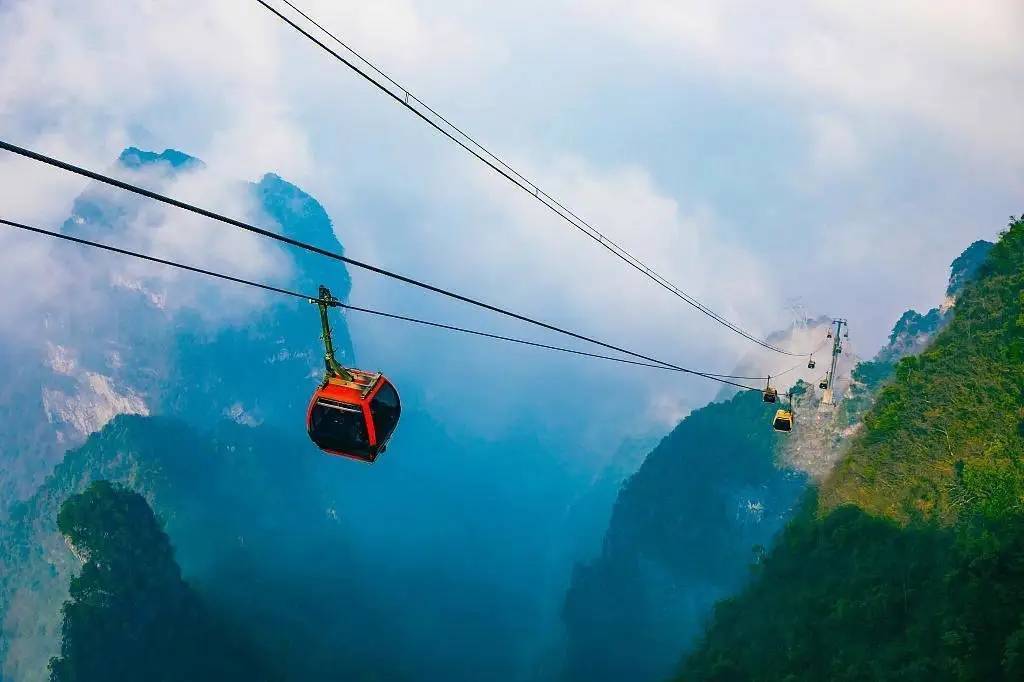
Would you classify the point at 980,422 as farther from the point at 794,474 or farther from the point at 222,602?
the point at 222,602

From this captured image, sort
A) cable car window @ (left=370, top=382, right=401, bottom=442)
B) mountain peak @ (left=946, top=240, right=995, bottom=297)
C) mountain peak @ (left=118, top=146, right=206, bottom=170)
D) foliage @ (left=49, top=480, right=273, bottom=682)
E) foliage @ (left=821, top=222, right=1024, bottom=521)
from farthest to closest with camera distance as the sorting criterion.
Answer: mountain peak @ (left=118, top=146, right=206, bottom=170) < mountain peak @ (left=946, top=240, right=995, bottom=297) < foliage @ (left=49, top=480, right=273, bottom=682) < foliage @ (left=821, top=222, right=1024, bottom=521) < cable car window @ (left=370, top=382, right=401, bottom=442)

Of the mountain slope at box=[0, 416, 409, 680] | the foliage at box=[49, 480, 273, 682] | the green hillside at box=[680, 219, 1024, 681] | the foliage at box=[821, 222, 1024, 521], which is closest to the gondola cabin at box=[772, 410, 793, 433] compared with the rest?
the green hillside at box=[680, 219, 1024, 681]

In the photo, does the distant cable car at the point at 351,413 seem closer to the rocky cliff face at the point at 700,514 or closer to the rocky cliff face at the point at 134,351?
the rocky cliff face at the point at 700,514

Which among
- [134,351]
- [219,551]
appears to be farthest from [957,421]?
[134,351]

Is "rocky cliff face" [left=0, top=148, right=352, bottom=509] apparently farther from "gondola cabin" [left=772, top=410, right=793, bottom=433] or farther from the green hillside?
"gondola cabin" [left=772, top=410, right=793, bottom=433]

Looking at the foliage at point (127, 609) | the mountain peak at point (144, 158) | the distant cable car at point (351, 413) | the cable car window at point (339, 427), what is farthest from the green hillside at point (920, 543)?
the mountain peak at point (144, 158)

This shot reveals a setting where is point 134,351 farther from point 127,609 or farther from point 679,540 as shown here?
point 679,540
